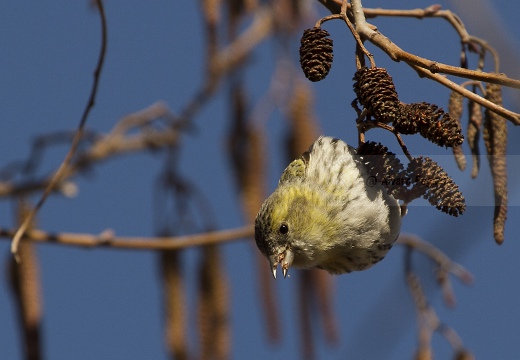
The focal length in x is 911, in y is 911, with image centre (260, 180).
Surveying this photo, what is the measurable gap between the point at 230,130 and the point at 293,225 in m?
0.84

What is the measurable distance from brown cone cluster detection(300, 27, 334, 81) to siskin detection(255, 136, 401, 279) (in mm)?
674

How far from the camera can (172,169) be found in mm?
3488

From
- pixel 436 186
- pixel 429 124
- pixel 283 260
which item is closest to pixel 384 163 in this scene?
pixel 436 186

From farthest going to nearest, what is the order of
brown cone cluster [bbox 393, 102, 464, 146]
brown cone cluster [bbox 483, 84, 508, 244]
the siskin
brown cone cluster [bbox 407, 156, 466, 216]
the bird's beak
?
the bird's beak
the siskin
brown cone cluster [bbox 483, 84, 508, 244]
brown cone cluster [bbox 407, 156, 466, 216]
brown cone cluster [bbox 393, 102, 464, 146]

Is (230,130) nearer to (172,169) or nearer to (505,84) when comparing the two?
(172,169)

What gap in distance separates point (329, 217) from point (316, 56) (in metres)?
0.84

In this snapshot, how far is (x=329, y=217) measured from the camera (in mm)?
2574

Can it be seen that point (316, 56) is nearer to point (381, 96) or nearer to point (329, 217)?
point (381, 96)

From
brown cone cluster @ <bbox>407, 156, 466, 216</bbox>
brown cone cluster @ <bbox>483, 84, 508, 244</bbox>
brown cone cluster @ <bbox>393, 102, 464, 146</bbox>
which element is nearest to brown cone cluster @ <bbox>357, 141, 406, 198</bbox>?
brown cone cluster @ <bbox>407, 156, 466, 216</bbox>

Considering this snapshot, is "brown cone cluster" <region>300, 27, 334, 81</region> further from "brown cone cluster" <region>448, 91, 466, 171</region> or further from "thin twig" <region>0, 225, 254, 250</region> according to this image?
"thin twig" <region>0, 225, 254, 250</region>

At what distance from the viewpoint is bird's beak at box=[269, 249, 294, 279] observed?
8.57 feet

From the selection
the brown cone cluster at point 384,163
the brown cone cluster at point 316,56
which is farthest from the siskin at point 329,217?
the brown cone cluster at point 316,56

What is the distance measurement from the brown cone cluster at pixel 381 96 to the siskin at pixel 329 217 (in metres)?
0.69

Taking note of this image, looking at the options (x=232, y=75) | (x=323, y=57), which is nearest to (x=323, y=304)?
(x=232, y=75)
